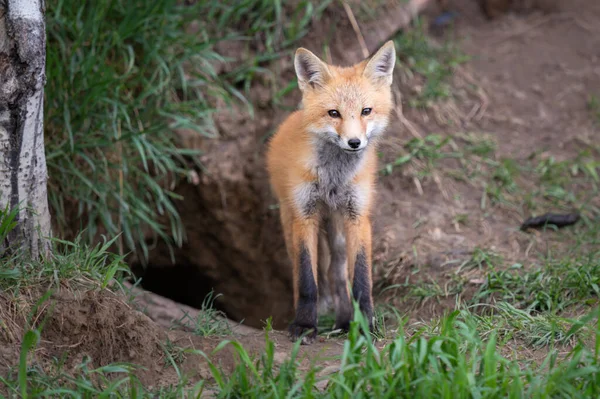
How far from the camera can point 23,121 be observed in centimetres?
299

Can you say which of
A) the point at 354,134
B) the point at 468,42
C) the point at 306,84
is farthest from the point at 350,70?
the point at 468,42

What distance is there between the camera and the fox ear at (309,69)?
11.4ft

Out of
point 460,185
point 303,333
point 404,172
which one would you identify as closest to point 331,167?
point 303,333

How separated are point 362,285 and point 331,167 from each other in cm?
65

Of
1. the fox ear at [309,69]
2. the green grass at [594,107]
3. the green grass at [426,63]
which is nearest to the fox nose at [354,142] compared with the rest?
the fox ear at [309,69]

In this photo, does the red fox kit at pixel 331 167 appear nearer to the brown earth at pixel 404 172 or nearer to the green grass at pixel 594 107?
the brown earth at pixel 404 172

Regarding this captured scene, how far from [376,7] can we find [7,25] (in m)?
3.62

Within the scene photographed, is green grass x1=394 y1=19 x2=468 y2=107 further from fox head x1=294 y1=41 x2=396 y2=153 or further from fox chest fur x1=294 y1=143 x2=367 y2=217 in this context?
fox chest fur x1=294 y1=143 x2=367 y2=217

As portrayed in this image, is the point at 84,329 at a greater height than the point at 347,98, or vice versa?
the point at 347,98

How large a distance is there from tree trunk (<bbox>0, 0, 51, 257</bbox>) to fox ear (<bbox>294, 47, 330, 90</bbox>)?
127 centimetres

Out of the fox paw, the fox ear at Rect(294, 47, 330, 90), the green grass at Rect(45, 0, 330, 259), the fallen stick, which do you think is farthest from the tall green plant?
the fallen stick

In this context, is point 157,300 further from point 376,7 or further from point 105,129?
point 376,7

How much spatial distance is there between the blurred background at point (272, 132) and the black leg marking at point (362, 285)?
0.50 meters

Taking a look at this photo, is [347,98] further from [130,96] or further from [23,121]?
[130,96]
